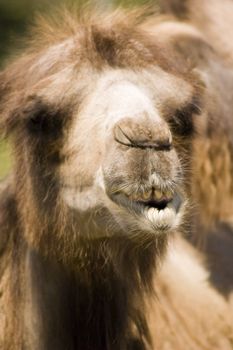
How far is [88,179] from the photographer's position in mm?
4051

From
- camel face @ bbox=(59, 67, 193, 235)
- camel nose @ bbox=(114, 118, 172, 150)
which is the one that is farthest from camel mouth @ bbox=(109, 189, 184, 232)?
camel nose @ bbox=(114, 118, 172, 150)

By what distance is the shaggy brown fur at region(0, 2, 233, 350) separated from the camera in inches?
155

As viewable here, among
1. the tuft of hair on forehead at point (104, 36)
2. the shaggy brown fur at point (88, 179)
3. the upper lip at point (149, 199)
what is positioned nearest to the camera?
the upper lip at point (149, 199)

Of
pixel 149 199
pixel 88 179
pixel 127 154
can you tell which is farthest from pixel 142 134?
pixel 88 179

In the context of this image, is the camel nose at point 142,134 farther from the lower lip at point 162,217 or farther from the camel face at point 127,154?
the lower lip at point 162,217

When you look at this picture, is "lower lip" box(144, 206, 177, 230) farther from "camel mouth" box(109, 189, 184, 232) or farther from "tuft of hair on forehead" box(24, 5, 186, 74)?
"tuft of hair on forehead" box(24, 5, 186, 74)

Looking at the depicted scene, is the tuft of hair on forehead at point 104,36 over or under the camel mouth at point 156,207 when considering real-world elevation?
over

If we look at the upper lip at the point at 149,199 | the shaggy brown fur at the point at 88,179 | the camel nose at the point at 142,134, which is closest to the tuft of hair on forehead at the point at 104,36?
the shaggy brown fur at the point at 88,179

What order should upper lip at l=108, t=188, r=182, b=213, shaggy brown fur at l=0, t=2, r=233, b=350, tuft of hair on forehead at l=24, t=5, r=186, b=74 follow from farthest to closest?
tuft of hair on forehead at l=24, t=5, r=186, b=74 → shaggy brown fur at l=0, t=2, r=233, b=350 → upper lip at l=108, t=188, r=182, b=213

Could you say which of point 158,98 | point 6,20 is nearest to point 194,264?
point 158,98

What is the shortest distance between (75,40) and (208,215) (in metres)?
1.68

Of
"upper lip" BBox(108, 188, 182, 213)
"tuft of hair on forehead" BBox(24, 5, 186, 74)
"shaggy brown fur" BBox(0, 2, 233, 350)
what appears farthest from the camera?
"tuft of hair on forehead" BBox(24, 5, 186, 74)

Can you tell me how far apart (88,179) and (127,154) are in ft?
0.89

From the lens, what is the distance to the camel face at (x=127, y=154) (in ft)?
12.5
